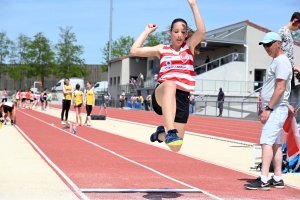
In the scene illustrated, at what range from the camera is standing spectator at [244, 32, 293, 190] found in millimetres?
7781

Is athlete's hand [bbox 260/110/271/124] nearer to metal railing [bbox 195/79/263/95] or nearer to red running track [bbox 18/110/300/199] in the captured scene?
red running track [bbox 18/110/300/199]

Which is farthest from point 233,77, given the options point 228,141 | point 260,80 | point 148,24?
point 148,24

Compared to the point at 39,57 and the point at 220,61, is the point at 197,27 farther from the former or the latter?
the point at 39,57

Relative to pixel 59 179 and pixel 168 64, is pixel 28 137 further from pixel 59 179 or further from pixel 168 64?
pixel 168 64

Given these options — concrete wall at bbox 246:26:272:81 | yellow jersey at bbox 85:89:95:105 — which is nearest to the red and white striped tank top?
yellow jersey at bbox 85:89:95:105

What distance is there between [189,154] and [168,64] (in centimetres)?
631

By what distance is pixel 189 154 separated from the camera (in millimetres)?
12977

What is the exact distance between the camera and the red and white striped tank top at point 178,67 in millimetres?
6820

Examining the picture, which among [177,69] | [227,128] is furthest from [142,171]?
[227,128]

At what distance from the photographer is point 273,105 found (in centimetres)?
782

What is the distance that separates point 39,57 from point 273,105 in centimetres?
7550

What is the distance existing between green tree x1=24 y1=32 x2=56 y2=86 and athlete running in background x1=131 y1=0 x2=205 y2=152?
247ft

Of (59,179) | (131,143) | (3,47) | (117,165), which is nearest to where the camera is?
(59,179)

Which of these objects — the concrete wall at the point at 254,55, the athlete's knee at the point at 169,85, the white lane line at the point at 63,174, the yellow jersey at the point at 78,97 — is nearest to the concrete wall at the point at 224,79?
the concrete wall at the point at 254,55
